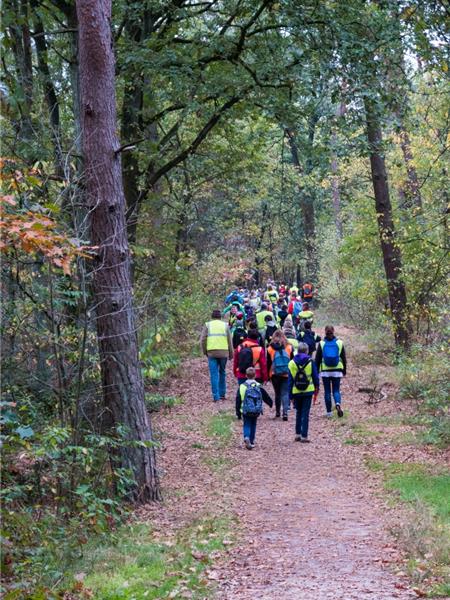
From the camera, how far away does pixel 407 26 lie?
1157 cm

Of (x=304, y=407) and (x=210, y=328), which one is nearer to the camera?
(x=304, y=407)

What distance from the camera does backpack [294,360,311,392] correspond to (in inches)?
502

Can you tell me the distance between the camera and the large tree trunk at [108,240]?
29.8 ft

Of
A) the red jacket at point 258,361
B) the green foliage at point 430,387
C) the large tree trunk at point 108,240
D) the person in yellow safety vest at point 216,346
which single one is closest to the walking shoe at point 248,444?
the red jacket at point 258,361

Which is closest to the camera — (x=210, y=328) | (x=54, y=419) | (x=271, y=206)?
(x=54, y=419)

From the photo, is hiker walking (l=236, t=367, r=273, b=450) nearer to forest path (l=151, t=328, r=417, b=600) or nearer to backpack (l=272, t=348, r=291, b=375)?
forest path (l=151, t=328, r=417, b=600)

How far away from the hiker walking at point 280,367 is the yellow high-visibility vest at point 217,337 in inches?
60.2

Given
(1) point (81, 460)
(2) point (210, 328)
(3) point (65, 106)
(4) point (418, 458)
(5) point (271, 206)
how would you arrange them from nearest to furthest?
(1) point (81, 460) → (4) point (418, 458) → (2) point (210, 328) → (3) point (65, 106) → (5) point (271, 206)

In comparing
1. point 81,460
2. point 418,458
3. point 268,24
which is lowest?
point 418,458

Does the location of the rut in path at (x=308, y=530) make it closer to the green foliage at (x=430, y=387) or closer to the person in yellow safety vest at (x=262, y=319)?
the green foliage at (x=430, y=387)

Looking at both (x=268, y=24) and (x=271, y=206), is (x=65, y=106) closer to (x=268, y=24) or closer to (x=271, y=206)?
(x=268, y=24)

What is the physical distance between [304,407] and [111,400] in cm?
486

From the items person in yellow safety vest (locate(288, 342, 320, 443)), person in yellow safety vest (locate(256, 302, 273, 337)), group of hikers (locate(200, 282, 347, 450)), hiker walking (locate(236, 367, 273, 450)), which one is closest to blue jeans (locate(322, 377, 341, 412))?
group of hikers (locate(200, 282, 347, 450))

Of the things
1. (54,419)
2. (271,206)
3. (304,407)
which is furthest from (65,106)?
(271,206)
